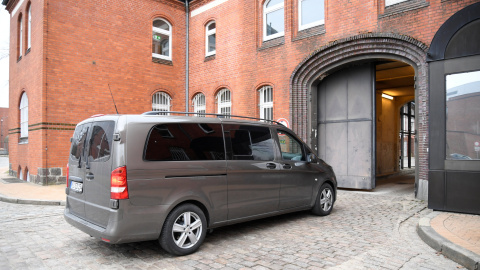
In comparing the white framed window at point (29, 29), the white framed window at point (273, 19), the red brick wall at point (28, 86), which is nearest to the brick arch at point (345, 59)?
the white framed window at point (273, 19)

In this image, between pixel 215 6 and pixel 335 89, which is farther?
pixel 215 6

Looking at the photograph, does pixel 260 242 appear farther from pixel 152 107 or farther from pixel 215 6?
pixel 215 6

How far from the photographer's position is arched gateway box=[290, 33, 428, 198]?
8969mm

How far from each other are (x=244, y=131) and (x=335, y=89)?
6.72 metres

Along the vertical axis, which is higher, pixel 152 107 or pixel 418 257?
pixel 152 107

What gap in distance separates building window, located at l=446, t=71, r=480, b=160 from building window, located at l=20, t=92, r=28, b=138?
48.6 ft

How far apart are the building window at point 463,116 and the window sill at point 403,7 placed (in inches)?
102

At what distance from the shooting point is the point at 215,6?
14.5m

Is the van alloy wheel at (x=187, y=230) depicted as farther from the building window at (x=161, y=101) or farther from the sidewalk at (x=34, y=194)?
the building window at (x=161, y=101)

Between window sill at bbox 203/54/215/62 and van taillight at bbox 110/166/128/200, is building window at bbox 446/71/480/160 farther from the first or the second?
window sill at bbox 203/54/215/62

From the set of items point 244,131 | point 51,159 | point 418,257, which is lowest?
point 418,257

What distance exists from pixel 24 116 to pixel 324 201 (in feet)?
43.2

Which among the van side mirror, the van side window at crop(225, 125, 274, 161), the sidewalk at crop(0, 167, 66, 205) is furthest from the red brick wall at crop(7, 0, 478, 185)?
the van side window at crop(225, 125, 274, 161)

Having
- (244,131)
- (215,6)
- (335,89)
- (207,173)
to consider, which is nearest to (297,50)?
(335,89)
